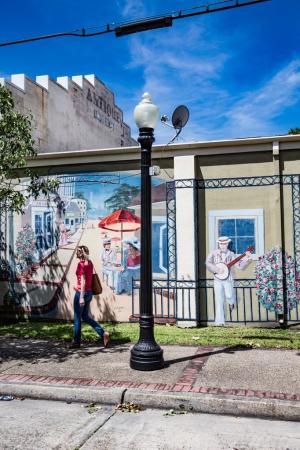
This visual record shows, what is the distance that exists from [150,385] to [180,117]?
604cm

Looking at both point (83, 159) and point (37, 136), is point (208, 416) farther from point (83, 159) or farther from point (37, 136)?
point (37, 136)

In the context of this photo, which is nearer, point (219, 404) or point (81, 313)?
point (219, 404)

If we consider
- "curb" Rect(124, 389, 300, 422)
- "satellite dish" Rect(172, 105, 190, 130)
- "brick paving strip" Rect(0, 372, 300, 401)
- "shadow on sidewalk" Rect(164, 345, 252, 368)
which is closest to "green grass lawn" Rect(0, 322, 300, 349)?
"shadow on sidewalk" Rect(164, 345, 252, 368)

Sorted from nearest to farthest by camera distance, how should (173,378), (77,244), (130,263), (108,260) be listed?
(173,378), (130,263), (108,260), (77,244)

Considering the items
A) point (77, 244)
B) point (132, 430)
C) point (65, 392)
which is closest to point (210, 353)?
point (65, 392)

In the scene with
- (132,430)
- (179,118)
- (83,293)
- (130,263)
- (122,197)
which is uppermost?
(179,118)

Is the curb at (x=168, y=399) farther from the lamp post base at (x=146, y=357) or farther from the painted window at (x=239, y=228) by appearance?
the painted window at (x=239, y=228)

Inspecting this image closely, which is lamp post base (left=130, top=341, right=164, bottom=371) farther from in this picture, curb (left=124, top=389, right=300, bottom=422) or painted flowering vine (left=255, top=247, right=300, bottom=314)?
painted flowering vine (left=255, top=247, right=300, bottom=314)

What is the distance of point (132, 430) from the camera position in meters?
4.76

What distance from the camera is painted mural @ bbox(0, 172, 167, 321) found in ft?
33.3

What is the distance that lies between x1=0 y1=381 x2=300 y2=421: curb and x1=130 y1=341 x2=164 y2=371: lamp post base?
81 cm

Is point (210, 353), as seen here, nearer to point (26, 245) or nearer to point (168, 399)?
point (168, 399)

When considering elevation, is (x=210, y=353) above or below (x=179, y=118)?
below

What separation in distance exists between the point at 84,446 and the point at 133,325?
17.6 ft
